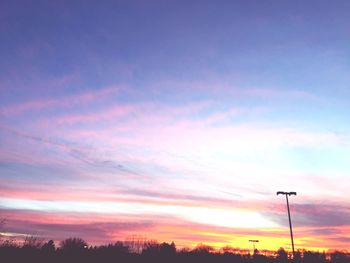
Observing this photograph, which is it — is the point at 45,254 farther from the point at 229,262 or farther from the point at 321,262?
the point at 321,262

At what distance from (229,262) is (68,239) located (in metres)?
41.4

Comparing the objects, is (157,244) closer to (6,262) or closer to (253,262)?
(253,262)

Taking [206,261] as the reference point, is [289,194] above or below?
above

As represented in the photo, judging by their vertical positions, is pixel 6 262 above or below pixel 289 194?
below

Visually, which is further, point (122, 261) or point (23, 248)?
point (122, 261)

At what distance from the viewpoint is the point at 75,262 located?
42688mm

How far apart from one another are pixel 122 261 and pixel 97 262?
25.1 feet

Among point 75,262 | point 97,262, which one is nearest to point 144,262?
point 97,262

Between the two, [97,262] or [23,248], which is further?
[97,262]

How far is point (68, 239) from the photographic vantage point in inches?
3659

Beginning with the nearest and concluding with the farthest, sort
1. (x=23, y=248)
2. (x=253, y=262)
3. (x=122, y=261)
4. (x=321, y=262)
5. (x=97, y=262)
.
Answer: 1. (x=23, y=248)
2. (x=97, y=262)
3. (x=122, y=261)
4. (x=253, y=262)
5. (x=321, y=262)

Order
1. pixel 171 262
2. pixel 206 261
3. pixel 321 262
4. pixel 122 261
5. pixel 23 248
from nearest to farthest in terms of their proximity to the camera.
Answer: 1. pixel 23 248
2. pixel 122 261
3. pixel 171 262
4. pixel 206 261
5. pixel 321 262

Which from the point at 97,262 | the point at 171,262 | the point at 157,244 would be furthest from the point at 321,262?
the point at 97,262

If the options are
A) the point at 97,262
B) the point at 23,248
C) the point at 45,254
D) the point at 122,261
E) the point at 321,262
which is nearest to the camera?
the point at 23,248
